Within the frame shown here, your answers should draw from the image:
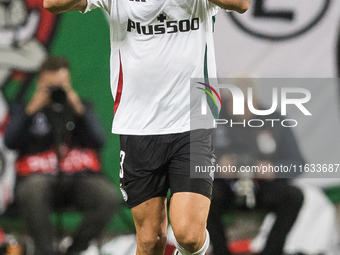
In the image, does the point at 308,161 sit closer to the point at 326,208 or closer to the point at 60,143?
the point at 326,208

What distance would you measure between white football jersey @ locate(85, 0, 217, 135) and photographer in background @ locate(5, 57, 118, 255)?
1.11m

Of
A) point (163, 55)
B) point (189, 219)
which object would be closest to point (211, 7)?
point (163, 55)

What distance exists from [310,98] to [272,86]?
0.32 metres

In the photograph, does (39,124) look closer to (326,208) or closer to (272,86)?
(272,86)

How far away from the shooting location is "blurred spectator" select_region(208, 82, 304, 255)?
3.34m

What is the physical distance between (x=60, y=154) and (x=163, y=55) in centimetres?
145

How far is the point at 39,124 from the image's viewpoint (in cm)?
338

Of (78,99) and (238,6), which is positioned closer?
(238,6)

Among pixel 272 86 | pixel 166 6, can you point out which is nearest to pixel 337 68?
pixel 272 86

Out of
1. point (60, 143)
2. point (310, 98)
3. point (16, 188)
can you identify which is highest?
point (310, 98)

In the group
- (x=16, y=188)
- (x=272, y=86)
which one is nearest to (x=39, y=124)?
(x=16, y=188)

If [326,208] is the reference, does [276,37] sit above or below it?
above

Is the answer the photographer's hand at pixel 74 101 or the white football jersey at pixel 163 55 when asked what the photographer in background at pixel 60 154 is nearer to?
the photographer's hand at pixel 74 101

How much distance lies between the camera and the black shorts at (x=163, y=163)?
2.25 meters
